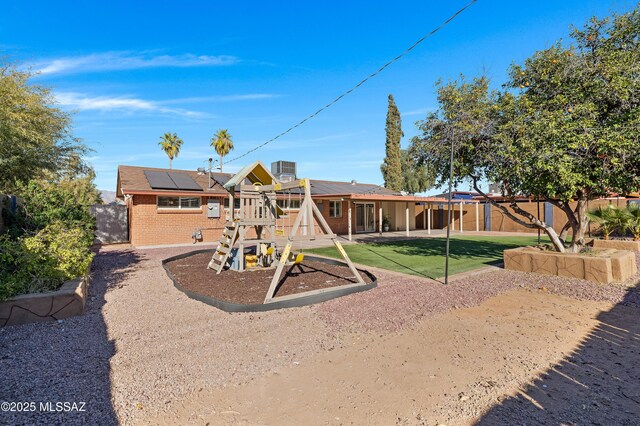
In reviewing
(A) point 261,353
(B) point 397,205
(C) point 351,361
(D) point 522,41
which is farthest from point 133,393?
(B) point 397,205

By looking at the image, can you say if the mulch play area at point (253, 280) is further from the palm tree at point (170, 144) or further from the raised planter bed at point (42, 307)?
the palm tree at point (170, 144)

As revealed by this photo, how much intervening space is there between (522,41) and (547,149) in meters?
3.93

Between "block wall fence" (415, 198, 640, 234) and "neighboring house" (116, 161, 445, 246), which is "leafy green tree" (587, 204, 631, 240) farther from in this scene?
"neighboring house" (116, 161, 445, 246)

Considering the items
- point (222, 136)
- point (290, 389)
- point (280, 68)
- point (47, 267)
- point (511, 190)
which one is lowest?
point (290, 389)

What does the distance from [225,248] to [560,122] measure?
8659 mm

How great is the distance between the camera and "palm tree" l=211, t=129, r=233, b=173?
111ft

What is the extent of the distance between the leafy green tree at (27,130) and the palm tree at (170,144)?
23737mm

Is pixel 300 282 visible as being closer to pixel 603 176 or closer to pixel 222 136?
pixel 603 176

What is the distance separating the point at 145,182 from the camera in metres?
15.7

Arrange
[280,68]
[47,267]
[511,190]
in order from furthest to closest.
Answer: [280,68], [511,190], [47,267]

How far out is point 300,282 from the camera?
23.3 feet

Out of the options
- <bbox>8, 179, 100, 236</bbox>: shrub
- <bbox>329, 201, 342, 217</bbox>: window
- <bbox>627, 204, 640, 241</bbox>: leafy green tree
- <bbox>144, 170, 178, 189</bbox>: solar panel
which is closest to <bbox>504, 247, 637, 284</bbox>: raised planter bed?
<bbox>627, 204, 640, 241</bbox>: leafy green tree

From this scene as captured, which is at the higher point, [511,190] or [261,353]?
[511,190]

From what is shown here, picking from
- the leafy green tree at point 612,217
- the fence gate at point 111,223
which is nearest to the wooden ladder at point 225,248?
the fence gate at point 111,223
